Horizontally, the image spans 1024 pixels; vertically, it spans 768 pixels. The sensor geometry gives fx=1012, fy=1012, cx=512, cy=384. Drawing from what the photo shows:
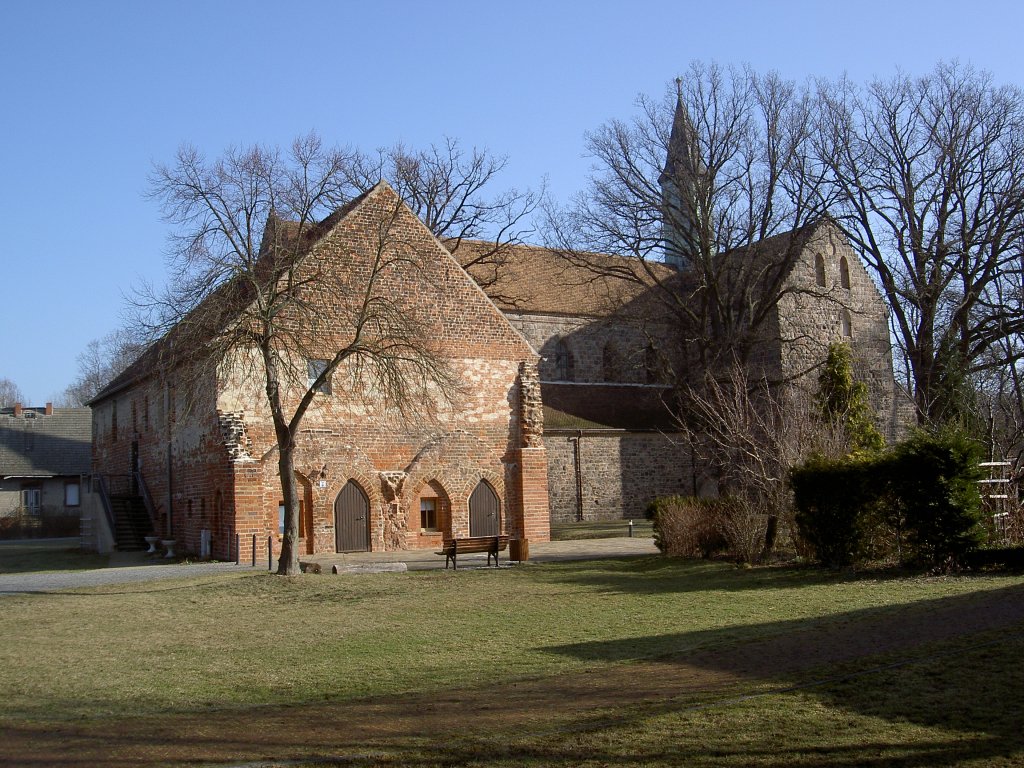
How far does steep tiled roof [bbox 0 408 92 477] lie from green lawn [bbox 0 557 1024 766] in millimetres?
37467

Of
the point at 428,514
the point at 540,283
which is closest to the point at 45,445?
the point at 540,283

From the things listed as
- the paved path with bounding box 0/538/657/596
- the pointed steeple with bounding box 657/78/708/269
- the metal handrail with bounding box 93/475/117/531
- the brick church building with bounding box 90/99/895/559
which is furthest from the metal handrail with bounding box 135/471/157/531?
the pointed steeple with bounding box 657/78/708/269

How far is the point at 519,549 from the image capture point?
78.1ft

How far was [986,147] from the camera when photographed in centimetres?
3569

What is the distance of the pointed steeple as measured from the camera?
113 feet

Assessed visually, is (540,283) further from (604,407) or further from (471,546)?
(471,546)

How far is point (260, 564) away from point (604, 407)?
19.6 m

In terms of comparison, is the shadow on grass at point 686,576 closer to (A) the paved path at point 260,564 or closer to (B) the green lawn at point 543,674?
(B) the green lawn at point 543,674

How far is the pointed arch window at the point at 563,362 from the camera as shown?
43.7m

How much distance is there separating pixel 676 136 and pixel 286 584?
22.3 meters

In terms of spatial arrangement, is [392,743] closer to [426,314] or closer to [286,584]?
[286,584]

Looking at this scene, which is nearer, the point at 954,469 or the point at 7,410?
the point at 954,469

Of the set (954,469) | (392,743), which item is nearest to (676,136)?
(954,469)

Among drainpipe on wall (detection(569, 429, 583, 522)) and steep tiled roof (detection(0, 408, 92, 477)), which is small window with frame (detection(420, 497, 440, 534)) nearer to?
drainpipe on wall (detection(569, 429, 583, 522))
